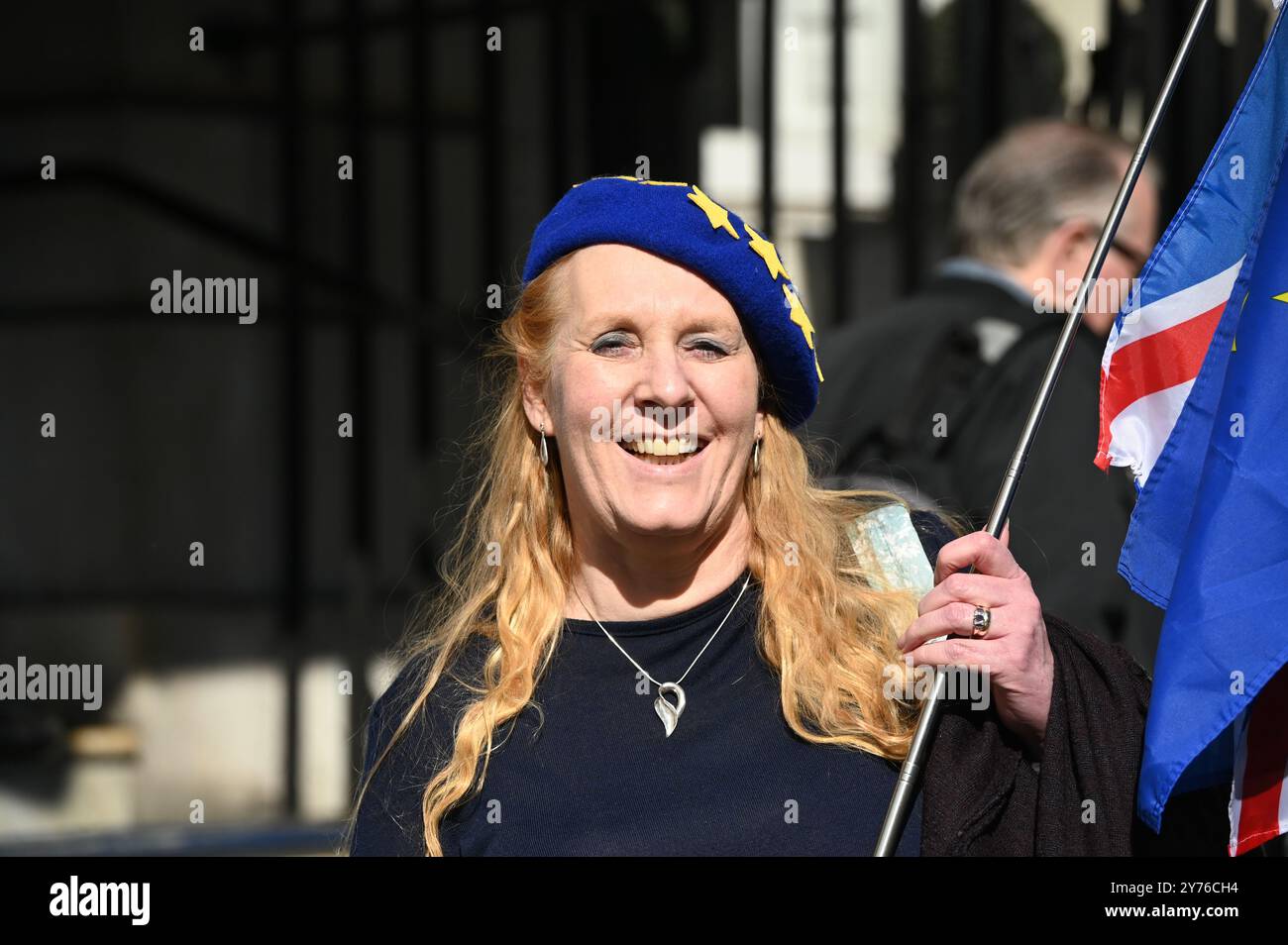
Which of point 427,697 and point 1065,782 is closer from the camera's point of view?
point 1065,782

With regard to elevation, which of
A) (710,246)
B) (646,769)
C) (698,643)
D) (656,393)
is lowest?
(646,769)

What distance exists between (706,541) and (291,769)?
2.84 meters

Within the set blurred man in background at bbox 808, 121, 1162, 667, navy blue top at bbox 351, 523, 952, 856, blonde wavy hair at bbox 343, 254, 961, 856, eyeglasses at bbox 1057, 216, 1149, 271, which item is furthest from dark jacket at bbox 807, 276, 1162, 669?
navy blue top at bbox 351, 523, 952, 856

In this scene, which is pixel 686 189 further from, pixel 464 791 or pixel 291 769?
pixel 291 769

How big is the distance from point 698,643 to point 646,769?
21cm

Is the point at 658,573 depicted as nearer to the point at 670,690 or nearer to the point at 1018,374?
the point at 670,690

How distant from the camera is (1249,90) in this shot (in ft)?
7.78

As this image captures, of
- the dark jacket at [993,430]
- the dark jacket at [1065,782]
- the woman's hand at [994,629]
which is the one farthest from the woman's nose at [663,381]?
the dark jacket at [993,430]

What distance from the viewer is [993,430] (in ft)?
11.2

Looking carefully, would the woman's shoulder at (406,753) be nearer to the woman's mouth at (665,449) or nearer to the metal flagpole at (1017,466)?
the woman's mouth at (665,449)

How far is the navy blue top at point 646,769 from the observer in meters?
2.27

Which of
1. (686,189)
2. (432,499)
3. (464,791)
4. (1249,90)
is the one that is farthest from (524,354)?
(432,499)

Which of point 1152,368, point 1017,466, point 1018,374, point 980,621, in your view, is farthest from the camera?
point 1018,374

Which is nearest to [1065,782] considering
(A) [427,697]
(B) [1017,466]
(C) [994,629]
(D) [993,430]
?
(C) [994,629]
